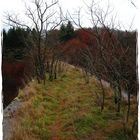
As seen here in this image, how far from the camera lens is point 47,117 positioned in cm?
648

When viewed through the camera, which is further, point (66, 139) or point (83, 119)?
point (83, 119)

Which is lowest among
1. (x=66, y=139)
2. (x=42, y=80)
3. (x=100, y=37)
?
(x=66, y=139)

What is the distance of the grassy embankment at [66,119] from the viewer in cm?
531

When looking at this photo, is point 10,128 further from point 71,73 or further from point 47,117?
point 71,73

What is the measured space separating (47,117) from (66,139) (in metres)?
1.27

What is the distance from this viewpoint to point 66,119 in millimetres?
6293

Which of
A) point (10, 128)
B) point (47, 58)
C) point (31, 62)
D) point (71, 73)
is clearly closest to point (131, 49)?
point (10, 128)

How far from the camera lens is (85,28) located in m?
7.73

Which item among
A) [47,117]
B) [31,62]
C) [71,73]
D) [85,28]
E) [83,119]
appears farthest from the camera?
[71,73]

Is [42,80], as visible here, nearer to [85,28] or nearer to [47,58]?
[47,58]

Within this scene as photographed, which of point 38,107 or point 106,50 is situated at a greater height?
point 106,50

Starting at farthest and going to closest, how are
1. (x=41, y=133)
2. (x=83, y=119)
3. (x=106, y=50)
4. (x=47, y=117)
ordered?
(x=106, y=50)
(x=47, y=117)
(x=83, y=119)
(x=41, y=133)

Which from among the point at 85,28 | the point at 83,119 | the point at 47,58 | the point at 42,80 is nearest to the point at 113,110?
the point at 83,119

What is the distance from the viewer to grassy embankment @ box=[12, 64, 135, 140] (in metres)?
5.31
